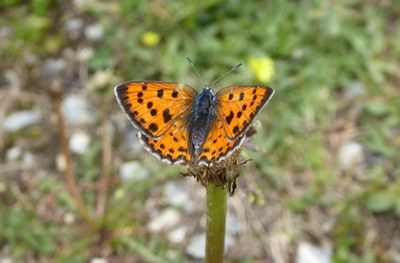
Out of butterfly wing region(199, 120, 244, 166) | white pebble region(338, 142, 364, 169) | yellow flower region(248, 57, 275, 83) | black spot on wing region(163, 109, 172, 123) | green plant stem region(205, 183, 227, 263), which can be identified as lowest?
green plant stem region(205, 183, 227, 263)

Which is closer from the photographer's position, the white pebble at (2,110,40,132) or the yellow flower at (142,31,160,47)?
the white pebble at (2,110,40,132)

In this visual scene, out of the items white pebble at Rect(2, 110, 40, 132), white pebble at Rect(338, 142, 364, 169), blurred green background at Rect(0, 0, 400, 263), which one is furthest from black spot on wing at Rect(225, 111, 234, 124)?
white pebble at Rect(2, 110, 40, 132)

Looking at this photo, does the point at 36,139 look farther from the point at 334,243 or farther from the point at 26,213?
the point at 334,243

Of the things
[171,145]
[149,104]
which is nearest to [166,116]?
[149,104]

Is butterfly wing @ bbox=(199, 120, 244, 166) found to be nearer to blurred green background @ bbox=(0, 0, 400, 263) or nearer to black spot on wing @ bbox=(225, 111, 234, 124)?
black spot on wing @ bbox=(225, 111, 234, 124)

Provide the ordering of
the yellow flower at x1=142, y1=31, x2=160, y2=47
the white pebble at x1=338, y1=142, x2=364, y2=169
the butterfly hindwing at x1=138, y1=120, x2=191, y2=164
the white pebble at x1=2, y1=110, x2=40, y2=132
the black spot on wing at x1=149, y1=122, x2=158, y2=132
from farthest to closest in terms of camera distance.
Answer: the yellow flower at x1=142, y1=31, x2=160, y2=47 → the white pebble at x1=2, y1=110, x2=40, y2=132 → the white pebble at x1=338, y1=142, x2=364, y2=169 → the black spot on wing at x1=149, y1=122, x2=158, y2=132 → the butterfly hindwing at x1=138, y1=120, x2=191, y2=164

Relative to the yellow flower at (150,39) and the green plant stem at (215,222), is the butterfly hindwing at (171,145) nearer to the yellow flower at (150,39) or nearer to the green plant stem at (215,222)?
the green plant stem at (215,222)

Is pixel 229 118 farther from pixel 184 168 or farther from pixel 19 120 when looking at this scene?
pixel 19 120

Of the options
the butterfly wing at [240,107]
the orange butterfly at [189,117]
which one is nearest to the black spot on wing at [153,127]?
the orange butterfly at [189,117]
